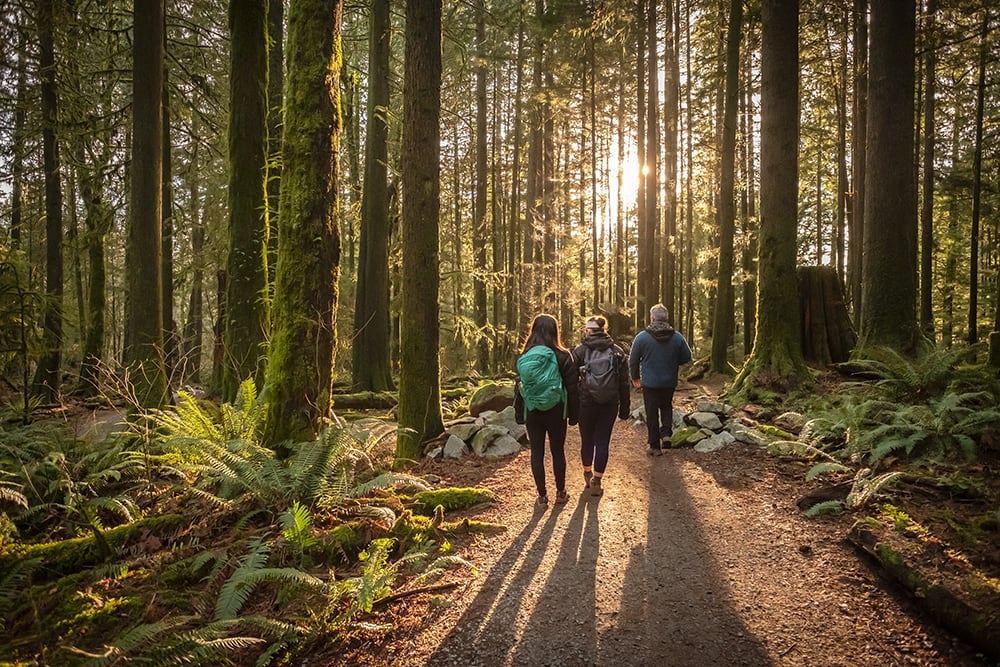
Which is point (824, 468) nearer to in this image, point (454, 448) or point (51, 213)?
point (454, 448)

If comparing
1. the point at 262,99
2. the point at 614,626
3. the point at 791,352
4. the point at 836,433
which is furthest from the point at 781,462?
the point at 262,99

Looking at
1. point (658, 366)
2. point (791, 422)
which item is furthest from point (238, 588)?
point (791, 422)

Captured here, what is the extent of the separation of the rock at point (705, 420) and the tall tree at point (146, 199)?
28.0ft

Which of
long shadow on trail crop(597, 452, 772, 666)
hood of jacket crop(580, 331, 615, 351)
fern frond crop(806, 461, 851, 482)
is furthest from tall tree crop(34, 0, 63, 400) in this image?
fern frond crop(806, 461, 851, 482)

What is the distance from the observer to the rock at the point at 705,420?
26.6 feet

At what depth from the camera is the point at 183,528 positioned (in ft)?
15.4

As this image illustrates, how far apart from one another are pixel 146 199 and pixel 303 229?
3.99 m

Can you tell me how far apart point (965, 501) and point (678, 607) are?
3.13 m

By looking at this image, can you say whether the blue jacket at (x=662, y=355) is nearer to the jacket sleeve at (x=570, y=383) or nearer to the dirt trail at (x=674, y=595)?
the dirt trail at (x=674, y=595)

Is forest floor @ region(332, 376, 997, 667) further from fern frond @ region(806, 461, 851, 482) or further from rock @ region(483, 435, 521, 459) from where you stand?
rock @ region(483, 435, 521, 459)

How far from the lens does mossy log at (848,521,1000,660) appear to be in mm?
2816

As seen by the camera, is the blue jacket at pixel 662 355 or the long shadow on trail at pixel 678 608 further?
the blue jacket at pixel 662 355

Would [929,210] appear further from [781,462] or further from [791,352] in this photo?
[781,462]

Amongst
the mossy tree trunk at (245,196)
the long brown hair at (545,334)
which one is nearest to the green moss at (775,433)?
the long brown hair at (545,334)
